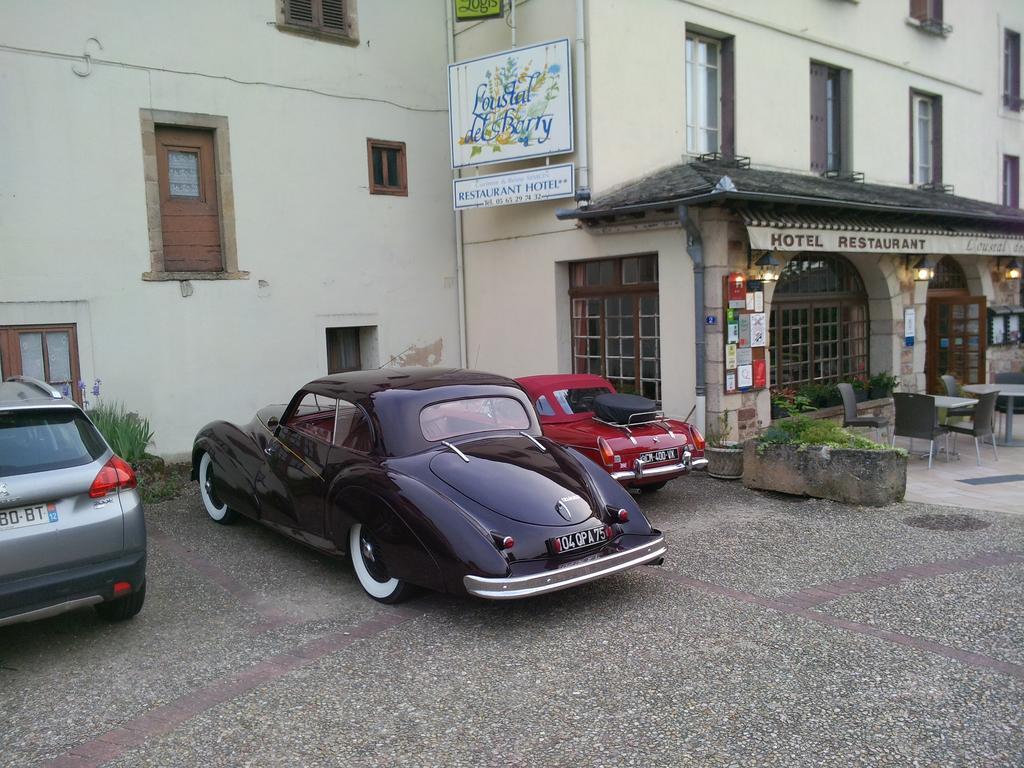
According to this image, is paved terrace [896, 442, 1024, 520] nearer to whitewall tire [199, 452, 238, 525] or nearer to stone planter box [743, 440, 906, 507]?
stone planter box [743, 440, 906, 507]

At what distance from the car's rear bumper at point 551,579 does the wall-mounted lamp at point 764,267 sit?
562cm

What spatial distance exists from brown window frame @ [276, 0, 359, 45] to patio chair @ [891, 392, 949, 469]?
8590 millimetres

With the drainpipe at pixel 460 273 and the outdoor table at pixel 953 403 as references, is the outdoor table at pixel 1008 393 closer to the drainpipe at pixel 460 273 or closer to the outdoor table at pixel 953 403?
the outdoor table at pixel 953 403

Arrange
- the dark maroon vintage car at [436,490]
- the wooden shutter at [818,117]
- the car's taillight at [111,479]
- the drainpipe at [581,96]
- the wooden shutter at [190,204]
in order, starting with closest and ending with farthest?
the car's taillight at [111,479] → the dark maroon vintage car at [436,490] → the wooden shutter at [190,204] → the drainpipe at [581,96] → the wooden shutter at [818,117]

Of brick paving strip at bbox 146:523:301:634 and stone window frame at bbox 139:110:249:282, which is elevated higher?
stone window frame at bbox 139:110:249:282

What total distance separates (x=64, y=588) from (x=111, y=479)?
24.3 inches

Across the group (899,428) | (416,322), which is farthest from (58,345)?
(899,428)

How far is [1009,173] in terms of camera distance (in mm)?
17797

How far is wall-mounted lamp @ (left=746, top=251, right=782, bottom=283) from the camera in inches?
384

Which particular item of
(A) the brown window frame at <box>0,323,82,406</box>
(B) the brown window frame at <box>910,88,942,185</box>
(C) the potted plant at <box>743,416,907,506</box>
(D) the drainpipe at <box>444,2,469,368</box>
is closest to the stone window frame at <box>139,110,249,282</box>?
(A) the brown window frame at <box>0,323,82,406</box>

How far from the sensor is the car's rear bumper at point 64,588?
4.16 meters

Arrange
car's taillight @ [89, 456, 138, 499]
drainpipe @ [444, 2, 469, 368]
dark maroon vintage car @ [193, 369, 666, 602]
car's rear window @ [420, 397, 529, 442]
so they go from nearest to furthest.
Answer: car's taillight @ [89, 456, 138, 499] < dark maroon vintage car @ [193, 369, 666, 602] < car's rear window @ [420, 397, 529, 442] < drainpipe @ [444, 2, 469, 368]

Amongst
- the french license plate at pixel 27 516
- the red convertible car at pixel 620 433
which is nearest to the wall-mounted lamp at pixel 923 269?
the red convertible car at pixel 620 433

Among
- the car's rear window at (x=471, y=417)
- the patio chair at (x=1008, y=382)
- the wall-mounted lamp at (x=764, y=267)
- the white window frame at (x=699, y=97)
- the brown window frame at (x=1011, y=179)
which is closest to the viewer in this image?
the car's rear window at (x=471, y=417)
